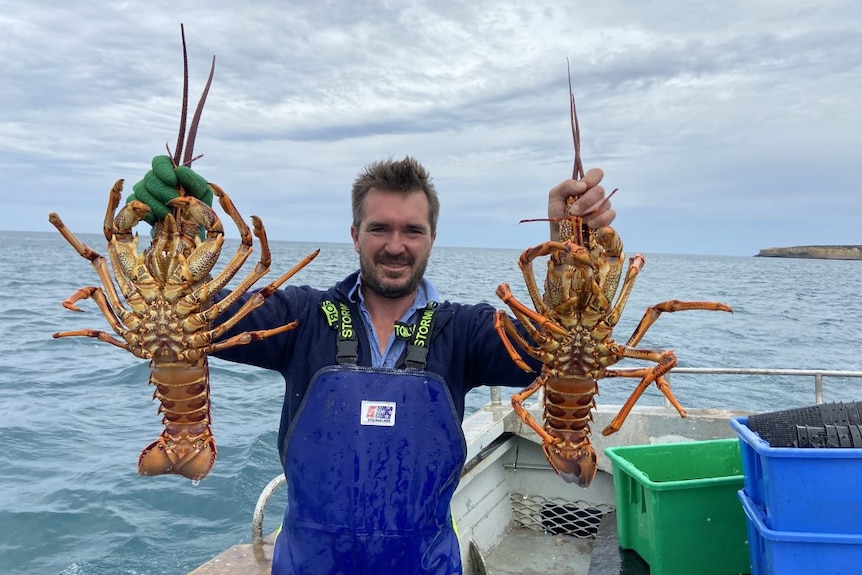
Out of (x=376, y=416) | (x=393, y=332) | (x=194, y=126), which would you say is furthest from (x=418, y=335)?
(x=194, y=126)

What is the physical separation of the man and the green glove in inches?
22.3

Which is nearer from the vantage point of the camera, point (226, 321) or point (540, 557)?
point (226, 321)

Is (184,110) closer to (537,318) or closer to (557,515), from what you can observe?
(537,318)

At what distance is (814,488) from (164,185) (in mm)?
3016

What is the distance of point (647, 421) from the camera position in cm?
524

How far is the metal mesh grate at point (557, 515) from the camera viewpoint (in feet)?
17.2

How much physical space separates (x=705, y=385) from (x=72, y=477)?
12386 millimetres

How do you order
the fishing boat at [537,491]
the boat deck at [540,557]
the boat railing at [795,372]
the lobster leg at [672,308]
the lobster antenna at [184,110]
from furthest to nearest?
the fishing boat at [537,491] → the boat railing at [795,372] → the boat deck at [540,557] → the lobster leg at [672,308] → the lobster antenna at [184,110]

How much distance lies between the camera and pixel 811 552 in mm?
2736

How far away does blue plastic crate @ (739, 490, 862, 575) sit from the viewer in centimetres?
269

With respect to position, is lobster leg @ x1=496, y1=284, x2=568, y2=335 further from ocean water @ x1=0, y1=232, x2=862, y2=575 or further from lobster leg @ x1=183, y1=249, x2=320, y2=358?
ocean water @ x1=0, y1=232, x2=862, y2=575

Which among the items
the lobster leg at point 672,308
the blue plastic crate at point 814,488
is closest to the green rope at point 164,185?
the lobster leg at point 672,308

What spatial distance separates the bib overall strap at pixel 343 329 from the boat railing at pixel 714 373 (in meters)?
1.02

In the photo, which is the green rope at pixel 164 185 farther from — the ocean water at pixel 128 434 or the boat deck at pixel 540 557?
the ocean water at pixel 128 434
